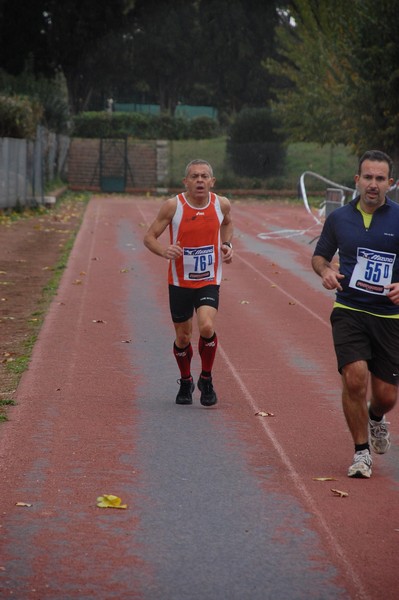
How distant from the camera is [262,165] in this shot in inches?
2281

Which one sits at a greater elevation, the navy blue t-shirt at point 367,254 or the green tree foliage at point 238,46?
the green tree foliage at point 238,46

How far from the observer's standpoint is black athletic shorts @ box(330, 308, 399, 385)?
709 cm

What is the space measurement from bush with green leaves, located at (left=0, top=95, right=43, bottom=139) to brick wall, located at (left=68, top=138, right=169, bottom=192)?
68.7 ft

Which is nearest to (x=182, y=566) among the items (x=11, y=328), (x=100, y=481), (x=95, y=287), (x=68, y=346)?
(x=100, y=481)

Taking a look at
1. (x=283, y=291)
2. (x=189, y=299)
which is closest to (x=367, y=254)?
(x=189, y=299)

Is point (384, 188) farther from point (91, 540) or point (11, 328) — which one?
point (11, 328)

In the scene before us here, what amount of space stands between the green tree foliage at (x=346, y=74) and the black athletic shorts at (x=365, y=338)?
Answer: 2891cm

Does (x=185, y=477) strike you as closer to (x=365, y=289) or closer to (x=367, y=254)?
(x=365, y=289)

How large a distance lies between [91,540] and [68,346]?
651 centimetres

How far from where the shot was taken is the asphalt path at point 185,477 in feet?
17.4

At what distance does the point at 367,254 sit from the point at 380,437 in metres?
1.22

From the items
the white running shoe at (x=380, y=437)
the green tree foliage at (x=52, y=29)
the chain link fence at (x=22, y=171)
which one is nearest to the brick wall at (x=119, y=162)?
the green tree foliage at (x=52, y=29)

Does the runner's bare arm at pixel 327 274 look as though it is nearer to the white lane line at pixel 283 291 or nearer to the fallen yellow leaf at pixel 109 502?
the fallen yellow leaf at pixel 109 502

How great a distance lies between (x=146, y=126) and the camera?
70.7 meters
